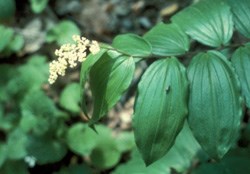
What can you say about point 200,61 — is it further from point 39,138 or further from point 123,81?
point 39,138

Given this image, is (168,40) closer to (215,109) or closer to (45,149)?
(215,109)

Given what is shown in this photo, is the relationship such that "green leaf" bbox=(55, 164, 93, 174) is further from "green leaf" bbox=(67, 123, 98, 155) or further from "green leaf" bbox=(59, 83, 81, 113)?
Result: "green leaf" bbox=(59, 83, 81, 113)

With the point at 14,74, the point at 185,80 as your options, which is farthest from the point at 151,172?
the point at 14,74

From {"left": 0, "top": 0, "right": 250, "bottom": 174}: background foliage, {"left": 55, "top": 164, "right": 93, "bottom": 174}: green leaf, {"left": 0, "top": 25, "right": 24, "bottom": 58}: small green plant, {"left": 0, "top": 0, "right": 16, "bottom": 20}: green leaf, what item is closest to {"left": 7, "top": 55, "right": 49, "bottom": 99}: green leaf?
{"left": 0, "top": 0, "right": 250, "bottom": 174}: background foliage

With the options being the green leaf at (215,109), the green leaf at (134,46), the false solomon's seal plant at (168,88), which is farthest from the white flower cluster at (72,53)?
the green leaf at (215,109)

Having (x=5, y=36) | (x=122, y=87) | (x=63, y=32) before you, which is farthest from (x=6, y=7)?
(x=122, y=87)

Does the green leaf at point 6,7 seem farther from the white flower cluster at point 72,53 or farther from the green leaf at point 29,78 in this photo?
the white flower cluster at point 72,53

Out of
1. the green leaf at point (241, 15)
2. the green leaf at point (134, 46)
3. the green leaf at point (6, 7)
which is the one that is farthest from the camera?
the green leaf at point (6, 7)
